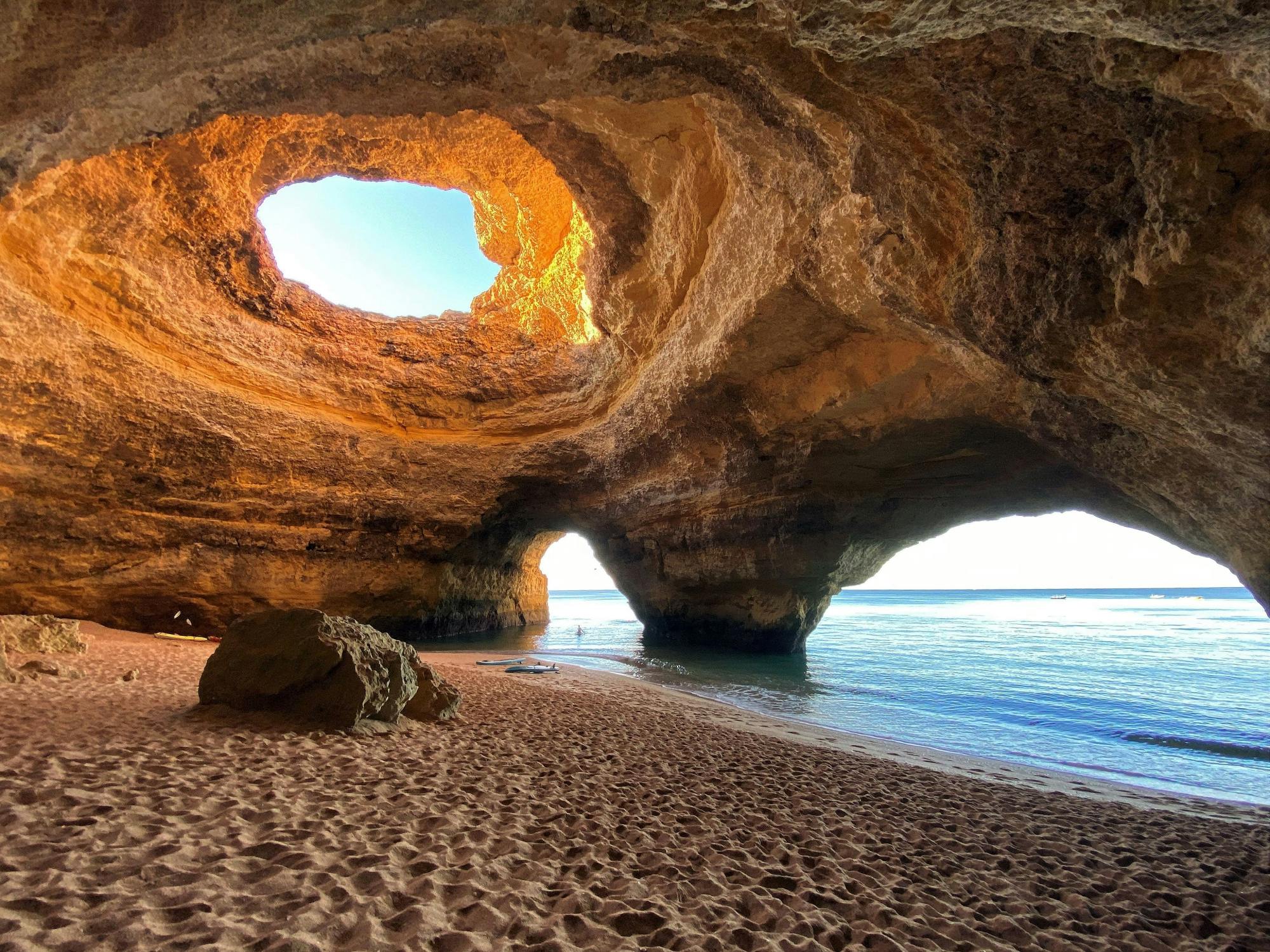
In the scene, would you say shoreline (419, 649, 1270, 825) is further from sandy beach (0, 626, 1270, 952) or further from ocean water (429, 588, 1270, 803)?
ocean water (429, 588, 1270, 803)

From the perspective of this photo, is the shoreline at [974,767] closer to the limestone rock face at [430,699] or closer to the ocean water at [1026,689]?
the ocean water at [1026,689]

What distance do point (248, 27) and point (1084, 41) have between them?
13.0 feet

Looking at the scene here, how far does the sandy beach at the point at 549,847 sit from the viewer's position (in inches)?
86.9

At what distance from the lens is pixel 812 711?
9109 millimetres

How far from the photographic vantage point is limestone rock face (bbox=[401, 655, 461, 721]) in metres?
5.48

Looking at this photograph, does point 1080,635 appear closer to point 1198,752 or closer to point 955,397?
point 1198,752

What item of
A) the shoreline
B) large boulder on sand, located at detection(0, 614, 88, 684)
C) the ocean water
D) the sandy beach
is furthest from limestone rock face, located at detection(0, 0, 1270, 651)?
large boulder on sand, located at detection(0, 614, 88, 684)

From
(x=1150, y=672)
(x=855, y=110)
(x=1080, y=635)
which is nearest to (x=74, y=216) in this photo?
(x=855, y=110)

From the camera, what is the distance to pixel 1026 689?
1210cm

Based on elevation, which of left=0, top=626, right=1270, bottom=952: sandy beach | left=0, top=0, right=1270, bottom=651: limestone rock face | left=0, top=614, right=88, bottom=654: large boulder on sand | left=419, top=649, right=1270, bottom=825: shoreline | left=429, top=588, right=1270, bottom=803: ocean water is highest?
left=0, top=0, right=1270, bottom=651: limestone rock face

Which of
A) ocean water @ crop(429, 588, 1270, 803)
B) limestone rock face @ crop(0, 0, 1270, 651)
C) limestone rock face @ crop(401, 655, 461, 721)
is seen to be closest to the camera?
limestone rock face @ crop(0, 0, 1270, 651)

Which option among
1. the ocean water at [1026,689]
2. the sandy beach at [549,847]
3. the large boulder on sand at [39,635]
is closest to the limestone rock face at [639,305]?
the ocean water at [1026,689]

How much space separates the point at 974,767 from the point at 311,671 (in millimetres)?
6269

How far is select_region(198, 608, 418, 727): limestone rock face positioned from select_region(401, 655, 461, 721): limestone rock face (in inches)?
7.0
